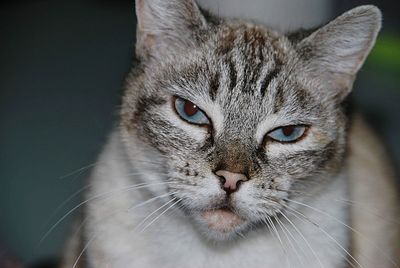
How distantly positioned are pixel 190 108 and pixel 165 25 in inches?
8.2

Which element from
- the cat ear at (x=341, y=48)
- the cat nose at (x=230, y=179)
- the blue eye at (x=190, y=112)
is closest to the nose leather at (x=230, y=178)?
the cat nose at (x=230, y=179)

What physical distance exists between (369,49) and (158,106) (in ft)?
1.58

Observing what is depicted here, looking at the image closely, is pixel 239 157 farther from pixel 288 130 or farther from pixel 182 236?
pixel 182 236

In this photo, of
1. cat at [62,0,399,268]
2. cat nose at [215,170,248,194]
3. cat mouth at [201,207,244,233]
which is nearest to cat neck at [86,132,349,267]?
cat at [62,0,399,268]

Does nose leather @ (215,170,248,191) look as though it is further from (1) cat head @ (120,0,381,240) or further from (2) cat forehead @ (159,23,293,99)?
(2) cat forehead @ (159,23,293,99)

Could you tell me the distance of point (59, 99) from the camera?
1749mm

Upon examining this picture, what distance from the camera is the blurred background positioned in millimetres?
1714

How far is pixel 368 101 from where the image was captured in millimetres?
1738

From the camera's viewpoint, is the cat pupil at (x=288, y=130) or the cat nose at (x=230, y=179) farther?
the cat pupil at (x=288, y=130)

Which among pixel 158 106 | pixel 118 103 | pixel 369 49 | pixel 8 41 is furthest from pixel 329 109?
pixel 8 41

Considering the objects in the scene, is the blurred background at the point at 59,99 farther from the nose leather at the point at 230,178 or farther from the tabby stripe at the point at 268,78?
the nose leather at the point at 230,178

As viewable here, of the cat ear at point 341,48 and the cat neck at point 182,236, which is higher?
the cat ear at point 341,48

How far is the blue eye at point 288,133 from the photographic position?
152 centimetres

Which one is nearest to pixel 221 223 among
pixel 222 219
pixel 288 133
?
pixel 222 219
